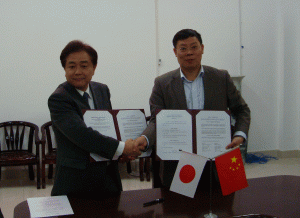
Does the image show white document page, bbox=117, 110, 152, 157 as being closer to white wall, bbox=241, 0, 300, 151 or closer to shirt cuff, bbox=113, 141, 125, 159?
shirt cuff, bbox=113, 141, 125, 159

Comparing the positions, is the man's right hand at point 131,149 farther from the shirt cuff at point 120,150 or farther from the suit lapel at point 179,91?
the suit lapel at point 179,91

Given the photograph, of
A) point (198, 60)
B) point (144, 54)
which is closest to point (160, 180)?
point (198, 60)

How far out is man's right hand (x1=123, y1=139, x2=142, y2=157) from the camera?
6.35ft

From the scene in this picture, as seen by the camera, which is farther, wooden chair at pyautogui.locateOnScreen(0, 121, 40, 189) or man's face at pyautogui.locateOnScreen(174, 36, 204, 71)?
wooden chair at pyautogui.locateOnScreen(0, 121, 40, 189)

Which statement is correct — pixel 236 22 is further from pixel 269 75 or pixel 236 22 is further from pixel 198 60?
pixel 198 60

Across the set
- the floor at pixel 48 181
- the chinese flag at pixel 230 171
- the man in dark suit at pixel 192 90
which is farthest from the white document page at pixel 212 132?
the floor at pixel 48 181

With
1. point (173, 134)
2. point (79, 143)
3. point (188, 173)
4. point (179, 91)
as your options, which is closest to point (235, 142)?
point (173, 134)

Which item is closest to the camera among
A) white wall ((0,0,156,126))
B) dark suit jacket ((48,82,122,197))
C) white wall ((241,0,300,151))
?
dark suit jacket ((48,82,122,197))

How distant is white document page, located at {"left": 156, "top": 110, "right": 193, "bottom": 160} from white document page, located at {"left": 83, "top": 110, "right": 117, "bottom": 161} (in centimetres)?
29

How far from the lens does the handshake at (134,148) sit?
1944 mm

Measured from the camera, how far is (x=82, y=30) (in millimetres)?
4887

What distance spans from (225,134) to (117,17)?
357 cm

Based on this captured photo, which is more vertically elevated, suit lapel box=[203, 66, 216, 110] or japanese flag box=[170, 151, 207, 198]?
suit lapel box=[203, 66, 216, 110]

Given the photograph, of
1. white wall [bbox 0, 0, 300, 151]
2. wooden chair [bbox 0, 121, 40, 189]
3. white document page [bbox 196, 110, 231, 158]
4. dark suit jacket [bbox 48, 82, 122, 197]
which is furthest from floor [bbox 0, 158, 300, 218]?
white document page [bbox 196, 110, 231, 158]
